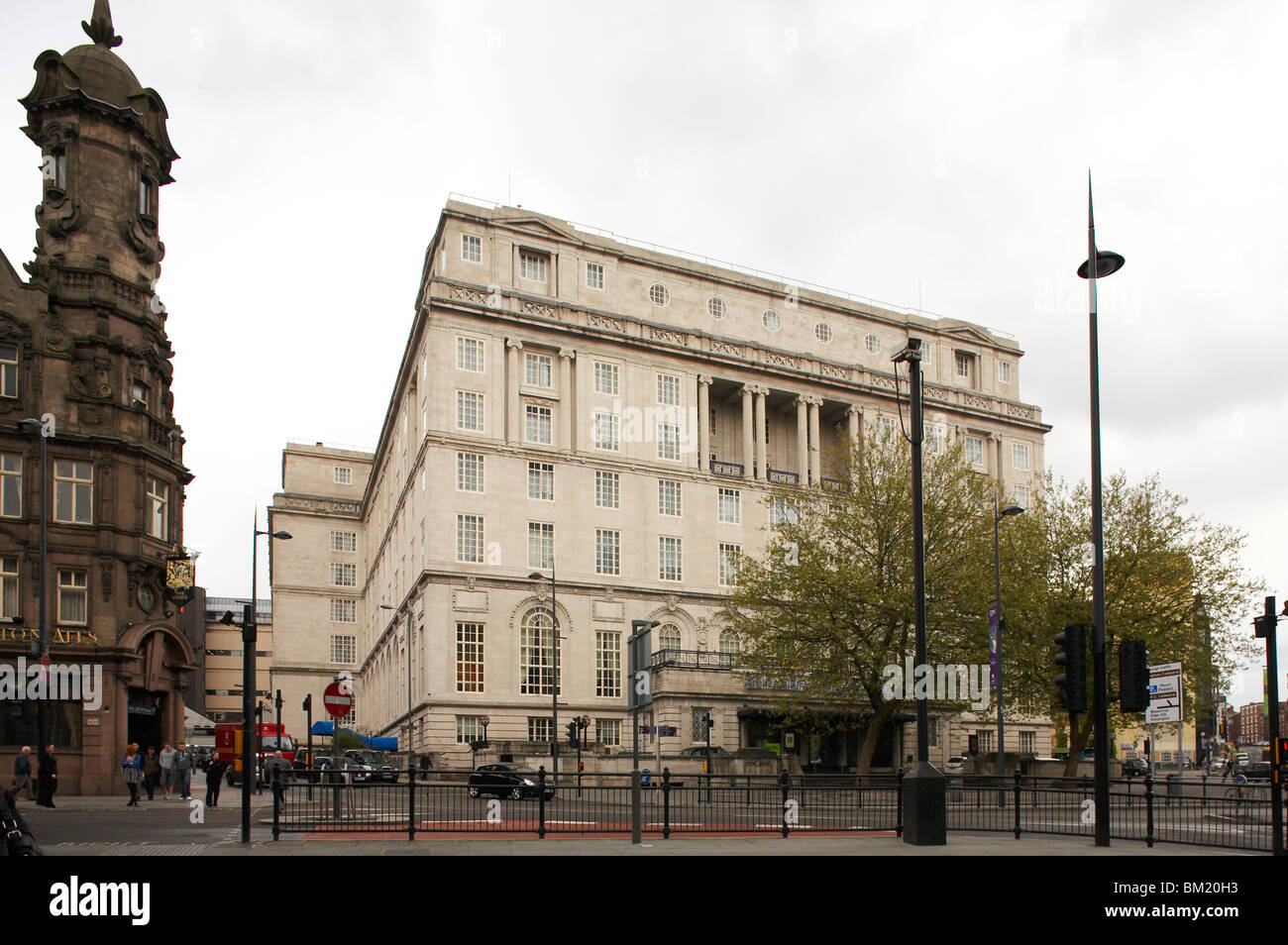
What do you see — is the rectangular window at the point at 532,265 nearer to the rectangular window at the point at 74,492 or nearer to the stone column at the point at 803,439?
the stone column at the point at 803,439

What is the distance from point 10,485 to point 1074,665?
3793 centimetres

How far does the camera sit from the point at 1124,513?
50.2m

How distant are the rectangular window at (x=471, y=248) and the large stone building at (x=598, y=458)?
0.13 meters

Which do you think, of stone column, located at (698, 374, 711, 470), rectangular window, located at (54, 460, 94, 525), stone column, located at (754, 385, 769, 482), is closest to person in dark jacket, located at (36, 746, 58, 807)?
rectangular window, located at (54, 460, 94, 525)

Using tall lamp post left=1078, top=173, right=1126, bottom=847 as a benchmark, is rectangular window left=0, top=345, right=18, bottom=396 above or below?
above

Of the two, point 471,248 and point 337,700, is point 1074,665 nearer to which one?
point 337,700

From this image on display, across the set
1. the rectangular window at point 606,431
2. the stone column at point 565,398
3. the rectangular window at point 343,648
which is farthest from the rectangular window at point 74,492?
the rectangular window at point 343,648

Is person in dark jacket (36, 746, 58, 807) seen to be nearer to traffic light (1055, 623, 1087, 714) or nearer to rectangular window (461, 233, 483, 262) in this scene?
traffic light (1055, 623, 1087, 714)

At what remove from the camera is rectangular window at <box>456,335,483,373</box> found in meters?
67.9

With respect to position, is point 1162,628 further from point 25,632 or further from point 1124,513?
point 25,632

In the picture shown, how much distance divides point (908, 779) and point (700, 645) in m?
54.7

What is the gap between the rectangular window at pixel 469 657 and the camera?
6575 centimetres

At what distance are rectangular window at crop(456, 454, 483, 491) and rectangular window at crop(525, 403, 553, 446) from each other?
4092 millimetres
